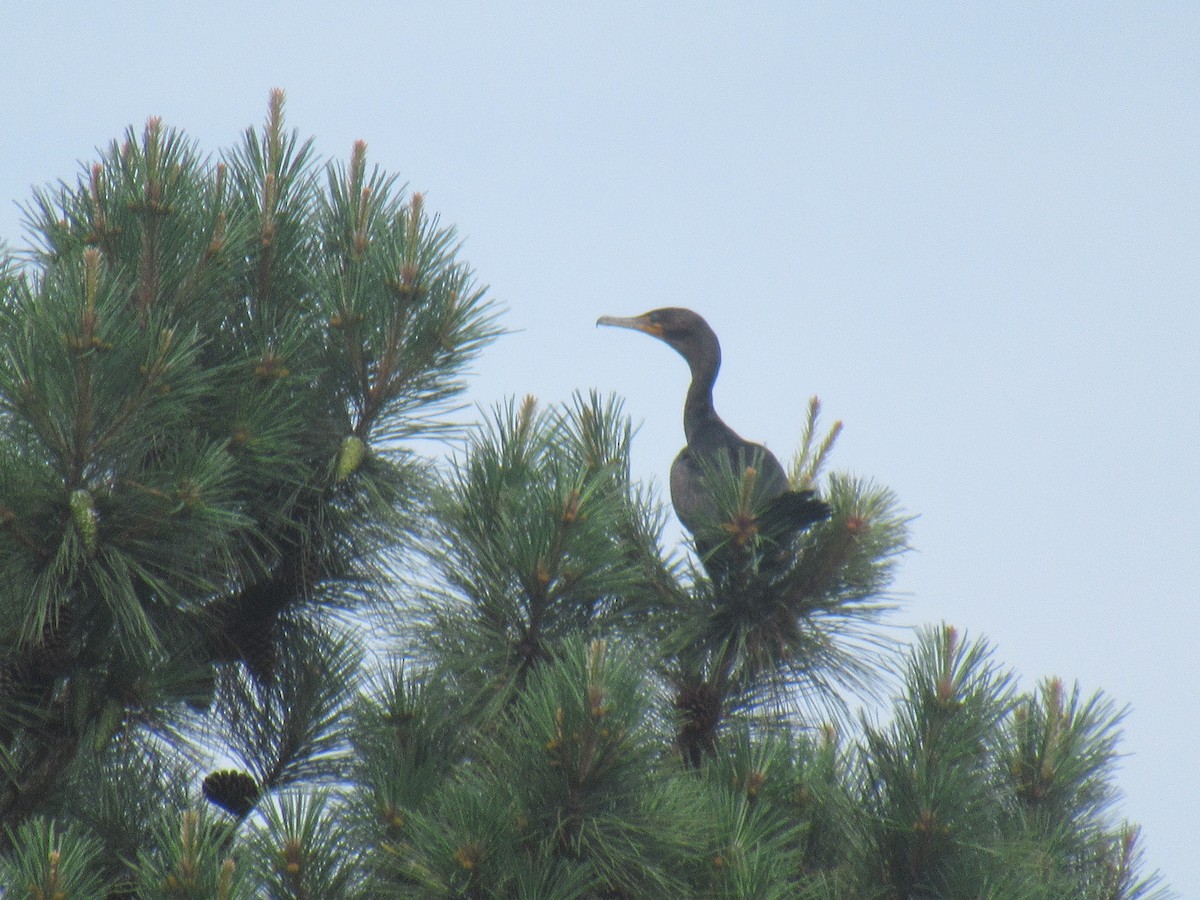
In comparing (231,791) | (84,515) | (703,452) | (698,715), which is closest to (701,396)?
(703,452)

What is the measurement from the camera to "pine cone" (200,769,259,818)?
10.4 ft

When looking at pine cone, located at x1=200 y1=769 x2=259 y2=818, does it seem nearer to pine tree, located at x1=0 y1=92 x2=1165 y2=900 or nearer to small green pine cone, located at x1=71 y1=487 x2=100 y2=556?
pine tree, located at x1=0 y1=92 x2=1165 y2=900

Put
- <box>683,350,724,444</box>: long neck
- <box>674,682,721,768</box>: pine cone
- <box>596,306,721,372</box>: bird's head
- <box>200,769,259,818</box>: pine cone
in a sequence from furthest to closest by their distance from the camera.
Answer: <box>596,306,721,372</box>: bird's head < <box>683,350,724,444</box>: long neck < <box>674,682,721,768</box>: pine cone < <box>200,769,259,818</box>: pine cone

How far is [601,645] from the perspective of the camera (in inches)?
93.0

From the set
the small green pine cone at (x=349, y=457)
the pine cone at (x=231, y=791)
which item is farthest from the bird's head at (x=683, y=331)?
the pine cone at (x=231, y=791)

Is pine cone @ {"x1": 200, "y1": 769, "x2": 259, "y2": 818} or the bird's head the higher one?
the bird's head

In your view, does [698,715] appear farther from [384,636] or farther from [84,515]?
[84,515]

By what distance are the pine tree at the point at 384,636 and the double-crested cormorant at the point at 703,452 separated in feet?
0.24

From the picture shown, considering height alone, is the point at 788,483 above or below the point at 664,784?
above

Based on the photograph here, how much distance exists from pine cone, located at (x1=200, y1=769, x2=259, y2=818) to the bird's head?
291 cm

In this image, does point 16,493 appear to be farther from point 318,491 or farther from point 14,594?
point 318,491

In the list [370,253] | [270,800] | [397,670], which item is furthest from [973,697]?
[370,253]

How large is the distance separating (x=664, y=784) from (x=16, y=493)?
52.0 inches

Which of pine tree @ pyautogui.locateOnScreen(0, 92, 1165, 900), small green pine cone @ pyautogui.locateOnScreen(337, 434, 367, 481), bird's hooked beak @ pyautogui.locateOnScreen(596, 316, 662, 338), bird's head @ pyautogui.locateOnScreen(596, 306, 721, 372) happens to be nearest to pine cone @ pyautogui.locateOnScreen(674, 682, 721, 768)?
pine tree @ pyautogui.locateOnScreen(0, 92, 1165, 900)
